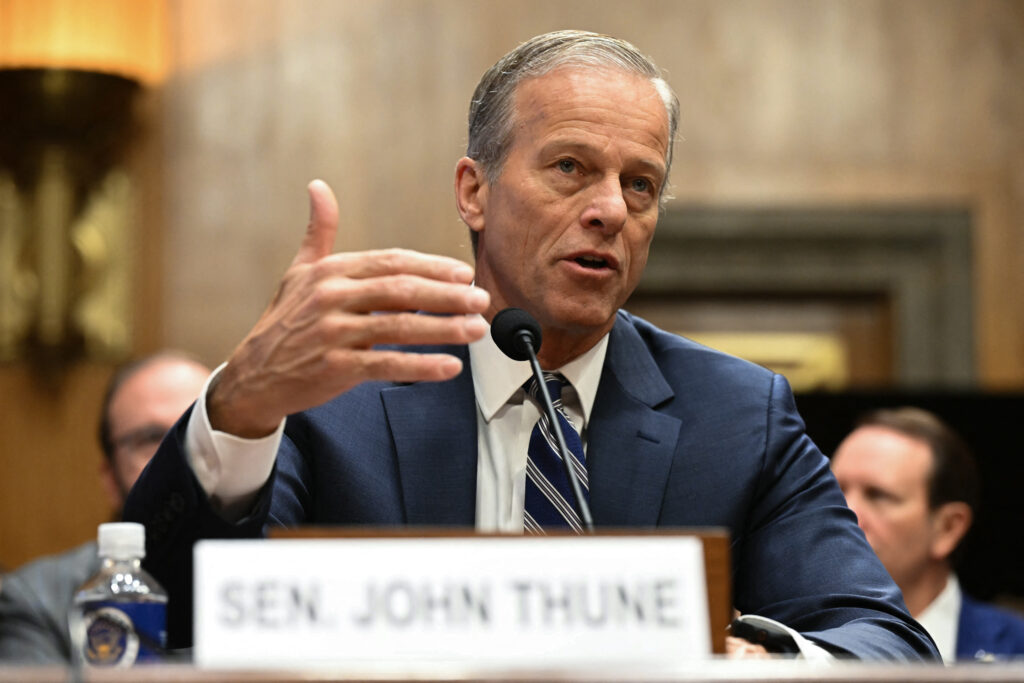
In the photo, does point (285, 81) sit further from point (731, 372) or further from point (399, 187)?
point (731, 372)

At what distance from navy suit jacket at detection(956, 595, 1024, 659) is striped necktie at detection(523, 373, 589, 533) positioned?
6.18 ft

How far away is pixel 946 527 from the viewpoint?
3686mm

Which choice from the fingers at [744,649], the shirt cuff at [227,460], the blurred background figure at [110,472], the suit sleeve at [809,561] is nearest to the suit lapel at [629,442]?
the suit sleeve at [809,561]

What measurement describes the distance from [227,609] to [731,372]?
109cm

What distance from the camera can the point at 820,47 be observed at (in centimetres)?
457

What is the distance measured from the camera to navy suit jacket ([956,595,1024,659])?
3309 mm

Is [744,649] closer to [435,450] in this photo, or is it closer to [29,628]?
[435,450]

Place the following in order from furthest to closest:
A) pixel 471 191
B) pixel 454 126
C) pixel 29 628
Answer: pixel 454 126
pixel 29 628
pixel 471 191

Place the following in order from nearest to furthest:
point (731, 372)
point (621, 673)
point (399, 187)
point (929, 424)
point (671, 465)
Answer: point (621, 673) < point (671, 465) < point (731, 372) < point (929, 424) < point (399, 187)

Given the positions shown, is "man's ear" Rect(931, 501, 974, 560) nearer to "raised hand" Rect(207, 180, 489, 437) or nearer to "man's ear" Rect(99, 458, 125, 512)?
"man's ear" Rect(99, 458, 125, 512)

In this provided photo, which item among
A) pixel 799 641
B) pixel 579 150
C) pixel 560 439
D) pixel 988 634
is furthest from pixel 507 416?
pixel 988 634

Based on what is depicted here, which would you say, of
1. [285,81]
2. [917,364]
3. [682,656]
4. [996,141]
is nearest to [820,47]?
[996,141]

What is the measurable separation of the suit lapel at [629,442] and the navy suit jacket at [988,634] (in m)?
1.76

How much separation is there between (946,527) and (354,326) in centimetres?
280
